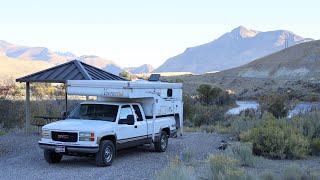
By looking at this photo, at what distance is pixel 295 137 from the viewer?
1501cm

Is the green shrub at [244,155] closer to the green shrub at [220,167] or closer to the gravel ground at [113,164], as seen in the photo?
the gravel ground at [113,164]

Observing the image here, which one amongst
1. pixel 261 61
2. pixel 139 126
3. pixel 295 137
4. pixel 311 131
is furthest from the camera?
pixel 261 61

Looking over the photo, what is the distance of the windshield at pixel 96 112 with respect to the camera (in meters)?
13.3

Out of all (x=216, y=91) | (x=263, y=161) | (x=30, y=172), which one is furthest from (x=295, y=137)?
(x=216, y=91)

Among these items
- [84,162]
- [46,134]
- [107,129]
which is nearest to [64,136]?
[46,134]

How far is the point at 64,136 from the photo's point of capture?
1220 centimetres

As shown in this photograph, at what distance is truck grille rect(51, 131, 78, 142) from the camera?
12.1 m

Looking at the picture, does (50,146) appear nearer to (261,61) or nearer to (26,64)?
(261,61)

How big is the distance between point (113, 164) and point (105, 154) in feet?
1.93

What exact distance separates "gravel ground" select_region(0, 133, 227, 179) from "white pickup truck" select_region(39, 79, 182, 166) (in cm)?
42

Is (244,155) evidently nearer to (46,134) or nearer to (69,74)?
(46,134)

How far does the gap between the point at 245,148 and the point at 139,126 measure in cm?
312

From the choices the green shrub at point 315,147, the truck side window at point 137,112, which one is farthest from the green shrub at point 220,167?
the green shrub at point 315,147

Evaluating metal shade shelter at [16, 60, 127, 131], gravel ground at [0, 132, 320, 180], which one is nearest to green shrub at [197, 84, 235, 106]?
metal shade shelter at [16, 60, 127, 131]
